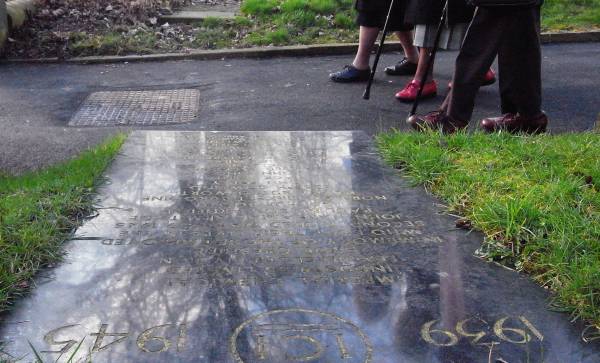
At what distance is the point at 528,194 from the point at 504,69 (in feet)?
4.89

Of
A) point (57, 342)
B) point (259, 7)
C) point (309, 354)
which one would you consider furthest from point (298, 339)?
point (259, 7)

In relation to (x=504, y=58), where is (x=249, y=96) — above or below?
below

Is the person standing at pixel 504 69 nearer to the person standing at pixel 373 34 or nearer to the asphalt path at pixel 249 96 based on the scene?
the asphalt path at pixel 249 96

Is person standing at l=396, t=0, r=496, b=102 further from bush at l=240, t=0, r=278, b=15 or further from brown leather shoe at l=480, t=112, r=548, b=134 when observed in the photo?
bush at l=240, t=0, r=278, b=15

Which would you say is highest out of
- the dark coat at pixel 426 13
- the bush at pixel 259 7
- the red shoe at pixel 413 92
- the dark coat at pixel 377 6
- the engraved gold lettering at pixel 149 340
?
the dark coat at pixel 426 13

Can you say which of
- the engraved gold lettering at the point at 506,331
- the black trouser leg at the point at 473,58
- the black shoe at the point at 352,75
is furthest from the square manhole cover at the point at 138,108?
the engraved gold lettering at the point at 506,331

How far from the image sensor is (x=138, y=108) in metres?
5.55

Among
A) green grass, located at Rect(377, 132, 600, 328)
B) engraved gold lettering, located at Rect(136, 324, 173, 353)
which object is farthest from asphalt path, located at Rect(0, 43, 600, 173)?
engraved gold lettering, located at Rect(136, 324, 173, 353)

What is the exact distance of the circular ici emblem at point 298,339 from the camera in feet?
Answer: 7.06

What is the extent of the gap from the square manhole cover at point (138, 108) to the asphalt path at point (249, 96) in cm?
11

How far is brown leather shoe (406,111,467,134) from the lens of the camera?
453 centimetres

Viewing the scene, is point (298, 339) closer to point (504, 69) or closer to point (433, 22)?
point (504, 69)

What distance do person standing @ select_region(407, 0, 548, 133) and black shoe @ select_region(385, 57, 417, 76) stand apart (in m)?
1.91

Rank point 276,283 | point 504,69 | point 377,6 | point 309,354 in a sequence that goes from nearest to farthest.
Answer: point 309,354 → point 276,283 → point 504,69 → point 377,6
